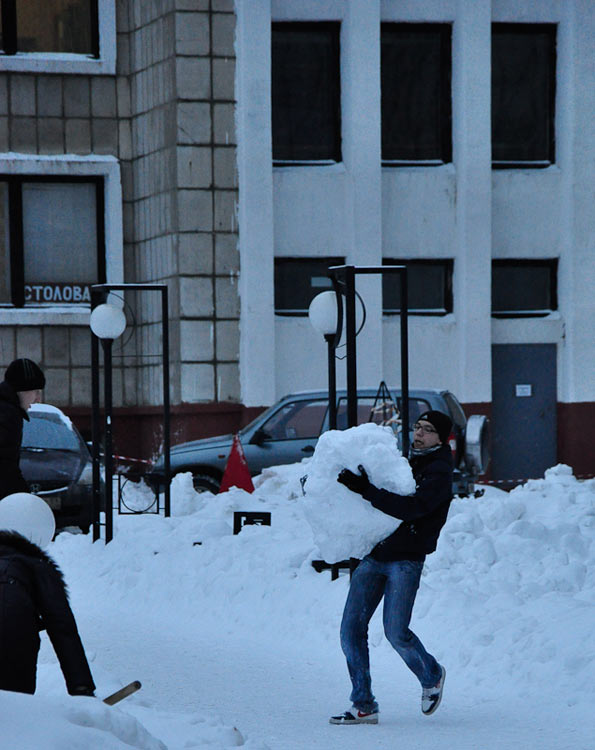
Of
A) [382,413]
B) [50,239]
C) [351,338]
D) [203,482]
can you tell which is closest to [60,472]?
[203,482]

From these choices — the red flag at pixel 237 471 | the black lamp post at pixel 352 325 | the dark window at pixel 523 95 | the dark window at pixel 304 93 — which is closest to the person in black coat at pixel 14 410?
the black lamp post at pixel 352 325

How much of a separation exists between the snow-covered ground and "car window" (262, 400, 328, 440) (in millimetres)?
3028

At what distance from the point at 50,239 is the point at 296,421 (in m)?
7.97

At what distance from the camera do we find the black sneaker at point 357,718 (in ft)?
24.2

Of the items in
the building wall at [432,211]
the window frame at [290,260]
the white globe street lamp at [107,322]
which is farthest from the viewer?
the window frame at [290,260]

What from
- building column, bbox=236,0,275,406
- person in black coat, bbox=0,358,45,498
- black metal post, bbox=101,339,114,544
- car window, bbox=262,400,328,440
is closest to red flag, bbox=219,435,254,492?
car window, bbox=262,400,328,440

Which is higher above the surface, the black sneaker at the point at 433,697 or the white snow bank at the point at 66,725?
the white snow bank at the point at 66,725

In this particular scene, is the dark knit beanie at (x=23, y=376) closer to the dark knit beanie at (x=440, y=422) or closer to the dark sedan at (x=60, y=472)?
the dark knit beanie at (x=440, y=422)

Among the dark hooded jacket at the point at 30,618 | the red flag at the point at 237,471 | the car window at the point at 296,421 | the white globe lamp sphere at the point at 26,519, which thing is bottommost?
the red flag at the point at 237,471

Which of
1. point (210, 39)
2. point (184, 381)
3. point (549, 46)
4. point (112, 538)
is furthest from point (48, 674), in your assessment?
point (549, 46)

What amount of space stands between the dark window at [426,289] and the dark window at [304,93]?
2.44 meters

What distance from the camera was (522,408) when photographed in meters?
23.7

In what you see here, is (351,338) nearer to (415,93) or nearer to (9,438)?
(9,438)

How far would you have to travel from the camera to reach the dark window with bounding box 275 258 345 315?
2288cm
